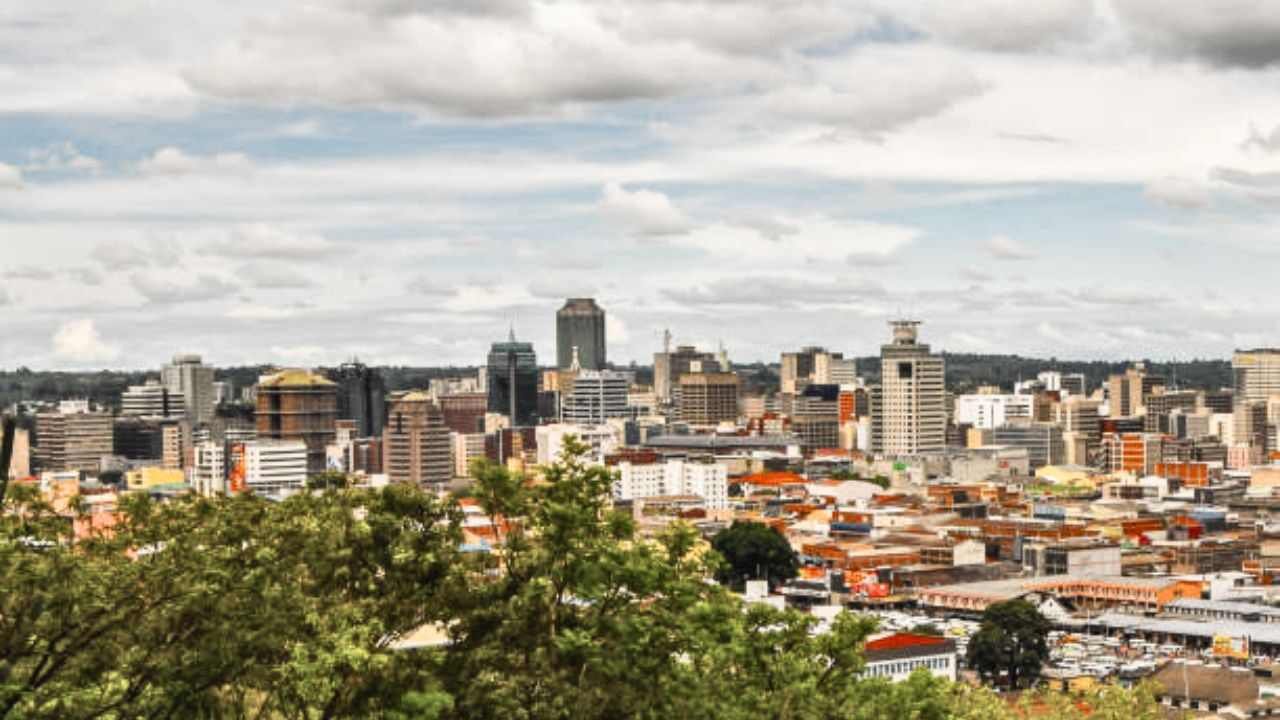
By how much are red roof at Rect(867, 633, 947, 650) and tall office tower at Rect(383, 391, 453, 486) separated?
299ft

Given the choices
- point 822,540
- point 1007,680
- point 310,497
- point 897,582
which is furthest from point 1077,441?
point 310,497

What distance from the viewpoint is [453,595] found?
666 inches

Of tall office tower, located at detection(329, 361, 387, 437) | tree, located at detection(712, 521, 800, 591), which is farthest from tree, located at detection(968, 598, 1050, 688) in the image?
tall office tower, located at detection(329, 361, 387, 437)

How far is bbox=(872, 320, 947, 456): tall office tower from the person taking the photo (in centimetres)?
17338

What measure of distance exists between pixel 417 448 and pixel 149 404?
49.1 metres

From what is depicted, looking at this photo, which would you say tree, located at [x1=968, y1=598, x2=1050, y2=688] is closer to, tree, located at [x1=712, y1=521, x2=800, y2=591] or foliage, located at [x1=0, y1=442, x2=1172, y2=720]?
tree, located at [x1=712, y1=521, x2=800, y2=591]

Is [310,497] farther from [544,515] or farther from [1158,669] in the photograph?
[1158,669]

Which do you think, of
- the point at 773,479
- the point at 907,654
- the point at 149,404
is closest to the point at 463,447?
the point at 773,479

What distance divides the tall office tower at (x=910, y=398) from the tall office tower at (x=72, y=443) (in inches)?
2877

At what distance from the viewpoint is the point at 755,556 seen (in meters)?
94.2

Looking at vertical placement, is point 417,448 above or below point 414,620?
below

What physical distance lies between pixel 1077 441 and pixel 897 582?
10267 centimetres

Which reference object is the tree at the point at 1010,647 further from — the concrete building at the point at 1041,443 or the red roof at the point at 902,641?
the concrete building at the point at 1041,443

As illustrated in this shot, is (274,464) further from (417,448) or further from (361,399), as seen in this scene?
(361,399)
